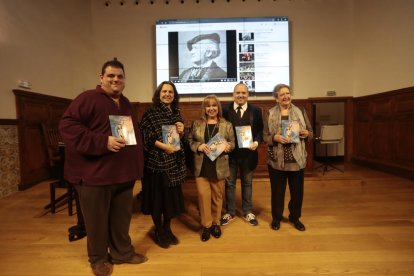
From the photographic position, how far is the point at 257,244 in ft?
6.97

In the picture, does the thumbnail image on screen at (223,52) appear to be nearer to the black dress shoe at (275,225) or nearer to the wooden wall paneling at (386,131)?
the wooden wall paneling at (386,131)

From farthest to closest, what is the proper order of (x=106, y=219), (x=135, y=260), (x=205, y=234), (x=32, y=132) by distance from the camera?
(x=32, y=132) < (x=205, y=234) < (x=135, y=260) < (x=106, y=219)

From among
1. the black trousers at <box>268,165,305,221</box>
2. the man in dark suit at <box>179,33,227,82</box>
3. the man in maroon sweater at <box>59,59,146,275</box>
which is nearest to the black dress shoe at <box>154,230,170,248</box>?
the man in maroon sweater at <box>59,59,146,275</box>

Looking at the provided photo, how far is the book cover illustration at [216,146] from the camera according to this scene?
207cm

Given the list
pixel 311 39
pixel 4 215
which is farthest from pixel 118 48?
pixel 311 39

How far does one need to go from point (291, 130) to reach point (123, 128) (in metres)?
1.41

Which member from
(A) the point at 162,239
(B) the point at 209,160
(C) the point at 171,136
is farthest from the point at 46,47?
(A) the point at 162,239

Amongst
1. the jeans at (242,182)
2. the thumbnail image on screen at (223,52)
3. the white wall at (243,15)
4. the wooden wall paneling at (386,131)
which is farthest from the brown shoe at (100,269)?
the wooden wall paneling at (386,131)

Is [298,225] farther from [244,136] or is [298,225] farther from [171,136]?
[171,136]

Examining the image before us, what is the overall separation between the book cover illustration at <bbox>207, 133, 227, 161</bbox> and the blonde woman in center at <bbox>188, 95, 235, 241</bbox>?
28 millimetres

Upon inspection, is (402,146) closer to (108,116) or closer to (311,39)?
(311,39)

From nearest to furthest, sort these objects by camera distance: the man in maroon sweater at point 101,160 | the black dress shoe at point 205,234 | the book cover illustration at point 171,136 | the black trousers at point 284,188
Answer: the man in maroon sweater at point 101,160
the book cover illustration at point 171,136
the black dress shoe at point 205,234
the black trousers at point 284,188

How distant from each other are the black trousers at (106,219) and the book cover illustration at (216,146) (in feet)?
2.31

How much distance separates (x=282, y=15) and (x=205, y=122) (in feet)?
14.6
